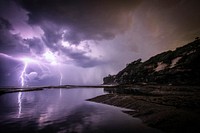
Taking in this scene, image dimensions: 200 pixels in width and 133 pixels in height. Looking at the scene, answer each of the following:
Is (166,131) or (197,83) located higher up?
(197,83)

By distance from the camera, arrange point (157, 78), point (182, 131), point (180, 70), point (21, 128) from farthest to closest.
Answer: point (157, 78), point (180, 70), point (21, 128), point (182, 131)

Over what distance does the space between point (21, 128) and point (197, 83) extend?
6634cm

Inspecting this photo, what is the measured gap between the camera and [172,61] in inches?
3529

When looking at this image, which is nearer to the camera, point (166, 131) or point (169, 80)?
point (166, 131)

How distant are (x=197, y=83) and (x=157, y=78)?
29169mm

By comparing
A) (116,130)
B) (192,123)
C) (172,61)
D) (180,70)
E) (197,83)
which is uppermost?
(172,61)

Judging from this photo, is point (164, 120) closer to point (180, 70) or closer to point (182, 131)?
point (182, 131)

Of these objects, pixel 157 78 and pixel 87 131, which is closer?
pixel 87 131

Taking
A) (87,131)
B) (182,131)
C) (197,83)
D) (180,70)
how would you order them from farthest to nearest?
(180,70) < (197,83) < (87,131) < (182,131)

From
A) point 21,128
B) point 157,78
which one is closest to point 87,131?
point 21,128

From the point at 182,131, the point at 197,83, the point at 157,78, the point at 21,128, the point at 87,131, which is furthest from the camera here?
the point at 157,78

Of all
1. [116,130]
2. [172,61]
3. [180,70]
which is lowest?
[116,130]

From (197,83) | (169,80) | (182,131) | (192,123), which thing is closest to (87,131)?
(182,131)

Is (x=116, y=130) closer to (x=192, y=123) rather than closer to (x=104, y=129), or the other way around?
(x=104, y=129)
